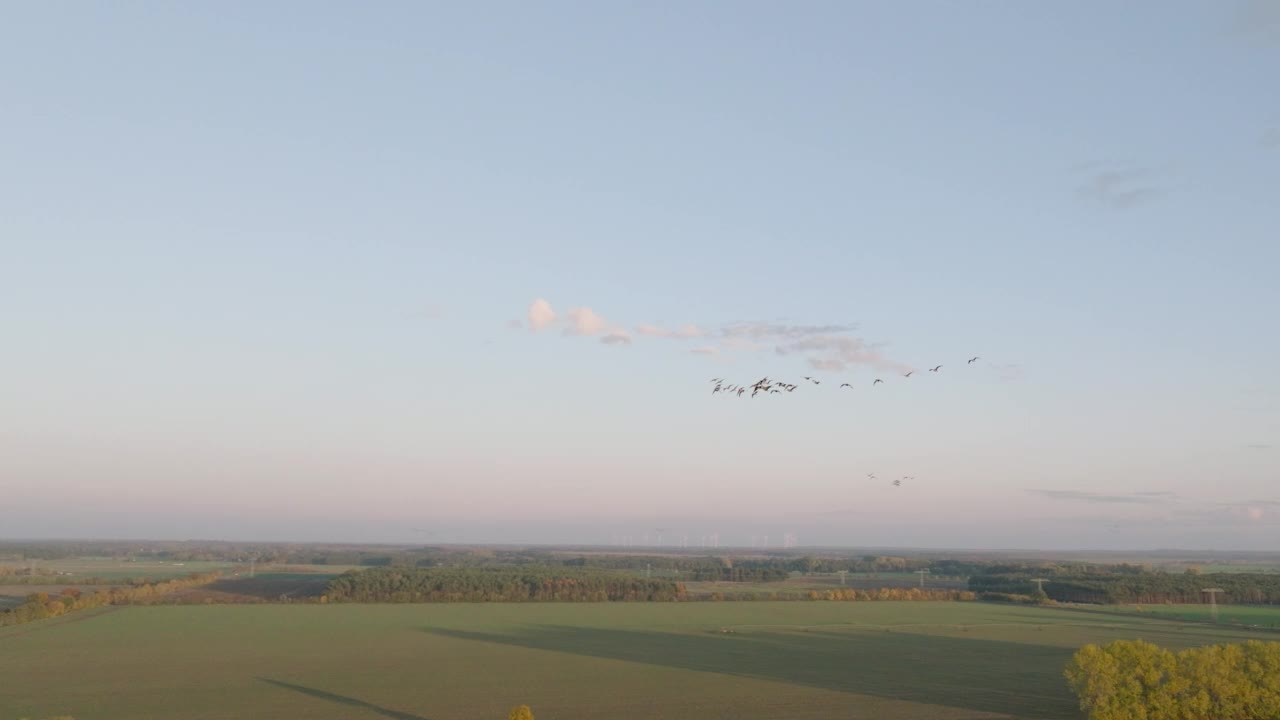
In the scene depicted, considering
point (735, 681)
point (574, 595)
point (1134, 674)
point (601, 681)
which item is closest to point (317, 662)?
point (601, 681)

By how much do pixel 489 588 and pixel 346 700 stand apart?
264 feet

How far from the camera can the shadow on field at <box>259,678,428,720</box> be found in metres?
48.0

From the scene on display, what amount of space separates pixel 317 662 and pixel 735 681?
27.8 meters

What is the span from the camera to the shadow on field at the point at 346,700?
48.0 metres

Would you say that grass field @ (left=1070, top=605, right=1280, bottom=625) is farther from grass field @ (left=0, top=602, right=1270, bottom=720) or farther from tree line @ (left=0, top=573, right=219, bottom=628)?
tree line @ (left=0, top=573, right=219, bottom=628)

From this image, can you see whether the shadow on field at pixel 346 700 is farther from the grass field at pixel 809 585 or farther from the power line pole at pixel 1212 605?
the power line pole at pixel 1212 605

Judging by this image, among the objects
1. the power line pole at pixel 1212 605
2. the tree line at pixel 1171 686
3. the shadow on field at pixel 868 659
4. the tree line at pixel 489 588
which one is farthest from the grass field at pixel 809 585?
the tree line at pixel 1171 686

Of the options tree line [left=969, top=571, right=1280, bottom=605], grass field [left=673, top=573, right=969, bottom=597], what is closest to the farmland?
tree line [left=969, top=571, right=1280, bottom=605]

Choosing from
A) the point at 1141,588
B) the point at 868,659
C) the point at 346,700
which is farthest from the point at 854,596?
the point at 346,700

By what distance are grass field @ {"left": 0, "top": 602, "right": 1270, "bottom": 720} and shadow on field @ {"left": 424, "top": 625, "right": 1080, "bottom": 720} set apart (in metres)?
0.18

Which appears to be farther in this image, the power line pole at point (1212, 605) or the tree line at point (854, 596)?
the tree line at point (854, 596)

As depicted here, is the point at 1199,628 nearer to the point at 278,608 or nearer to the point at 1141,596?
the point at 1141,596

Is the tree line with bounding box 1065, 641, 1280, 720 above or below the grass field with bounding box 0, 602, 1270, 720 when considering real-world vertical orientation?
above

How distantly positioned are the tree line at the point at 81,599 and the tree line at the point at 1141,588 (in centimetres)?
10843
